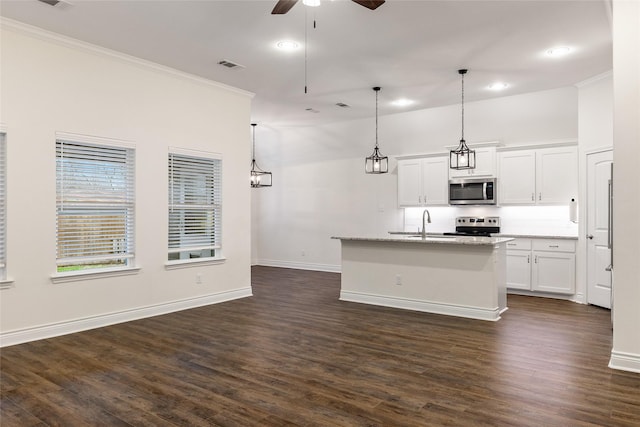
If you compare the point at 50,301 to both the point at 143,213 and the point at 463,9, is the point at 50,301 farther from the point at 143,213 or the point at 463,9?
the point at 463,9

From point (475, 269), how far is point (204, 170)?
3732 mm

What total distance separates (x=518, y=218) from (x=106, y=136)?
6057 mm

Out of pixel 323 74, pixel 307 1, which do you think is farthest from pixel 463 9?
pixel 323 74

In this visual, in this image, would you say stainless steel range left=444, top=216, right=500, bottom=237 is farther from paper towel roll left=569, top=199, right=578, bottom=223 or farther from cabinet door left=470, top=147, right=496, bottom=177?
paper towel roll left=569, top=199, right=578, bottom=223

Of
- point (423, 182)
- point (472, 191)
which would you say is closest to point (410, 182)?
point (423, 182)

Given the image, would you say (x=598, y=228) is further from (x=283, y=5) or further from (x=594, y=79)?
(x=283, y=5)

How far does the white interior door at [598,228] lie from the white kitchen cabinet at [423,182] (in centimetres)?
219

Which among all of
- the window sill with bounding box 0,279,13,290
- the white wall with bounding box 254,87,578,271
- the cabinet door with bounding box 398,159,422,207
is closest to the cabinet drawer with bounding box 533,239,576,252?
the white wall with bounding box 254,87,578,271

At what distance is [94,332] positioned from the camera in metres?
4.58

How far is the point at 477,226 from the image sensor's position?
7410 millimetres

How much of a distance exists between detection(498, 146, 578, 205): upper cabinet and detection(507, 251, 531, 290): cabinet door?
0.81 metres

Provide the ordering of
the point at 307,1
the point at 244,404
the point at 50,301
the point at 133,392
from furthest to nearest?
the point at 50,301 → the point at 307,1 → the point at 133,392 → the point at 244,404

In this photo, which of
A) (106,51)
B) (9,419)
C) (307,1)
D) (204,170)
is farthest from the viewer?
(204,170)

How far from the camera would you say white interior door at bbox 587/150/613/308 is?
5621mm
